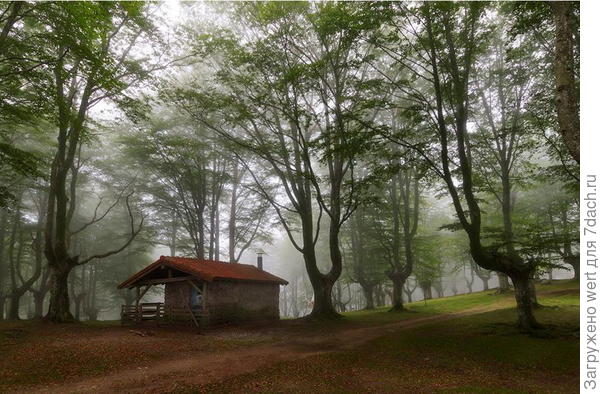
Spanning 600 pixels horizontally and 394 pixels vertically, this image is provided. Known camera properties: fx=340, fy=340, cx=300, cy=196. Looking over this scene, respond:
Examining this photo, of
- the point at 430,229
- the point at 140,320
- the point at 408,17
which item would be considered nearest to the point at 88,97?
the point at 140,320

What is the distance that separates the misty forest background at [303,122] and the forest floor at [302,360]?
3250mm

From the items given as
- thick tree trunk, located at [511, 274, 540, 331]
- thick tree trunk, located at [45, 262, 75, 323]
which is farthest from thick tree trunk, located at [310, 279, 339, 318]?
thick tree trunk, located at [45, 262, 75, 323]

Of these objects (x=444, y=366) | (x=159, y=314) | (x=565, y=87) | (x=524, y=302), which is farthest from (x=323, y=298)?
(x=565, y=87)

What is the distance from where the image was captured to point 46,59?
1492cm

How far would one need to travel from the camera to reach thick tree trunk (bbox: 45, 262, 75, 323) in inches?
798

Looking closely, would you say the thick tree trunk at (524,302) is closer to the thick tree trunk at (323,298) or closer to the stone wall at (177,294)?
the thick tree trunk at (323,298)

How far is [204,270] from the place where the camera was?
22.0 metres

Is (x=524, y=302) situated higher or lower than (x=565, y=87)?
lower

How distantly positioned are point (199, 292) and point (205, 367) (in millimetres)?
10942

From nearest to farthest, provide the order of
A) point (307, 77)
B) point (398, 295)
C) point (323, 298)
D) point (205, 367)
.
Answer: point (205, 367)
point (307, 77)
point (323, 298)
point (398, 295)

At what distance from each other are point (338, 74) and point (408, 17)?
6.81m

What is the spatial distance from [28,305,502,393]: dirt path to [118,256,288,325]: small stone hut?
23.9 ft

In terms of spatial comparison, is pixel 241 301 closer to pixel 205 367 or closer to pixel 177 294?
pixel 177 294

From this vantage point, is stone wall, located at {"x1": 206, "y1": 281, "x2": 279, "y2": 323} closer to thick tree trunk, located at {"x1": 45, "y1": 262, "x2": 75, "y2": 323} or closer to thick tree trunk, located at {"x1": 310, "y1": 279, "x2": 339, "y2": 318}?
thick tree trunk, located at {"x1": 310, "y1": 279, "x2": 339, "y2": 318}
